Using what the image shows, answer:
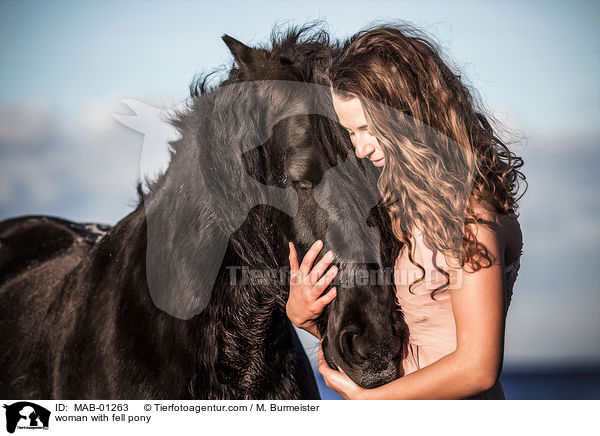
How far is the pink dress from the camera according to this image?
3.23 feet

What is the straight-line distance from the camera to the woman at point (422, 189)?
3.13ft

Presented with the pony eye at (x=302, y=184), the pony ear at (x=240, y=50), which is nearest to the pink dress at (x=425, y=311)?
the pony eye at (x=302, y=184)

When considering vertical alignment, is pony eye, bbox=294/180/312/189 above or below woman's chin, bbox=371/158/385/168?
below

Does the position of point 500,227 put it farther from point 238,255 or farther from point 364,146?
point 238,255

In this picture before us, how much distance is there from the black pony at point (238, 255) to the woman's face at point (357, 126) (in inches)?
1.1

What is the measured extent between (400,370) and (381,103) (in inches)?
21.7

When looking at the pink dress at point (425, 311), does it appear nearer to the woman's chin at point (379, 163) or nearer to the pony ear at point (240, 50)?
the woman's chin at point (379, 163)

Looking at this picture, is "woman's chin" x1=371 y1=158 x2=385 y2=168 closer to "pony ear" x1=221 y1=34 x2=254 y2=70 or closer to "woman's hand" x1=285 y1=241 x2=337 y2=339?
"woman's hand" x1=285 y1=241 x2=337 y2=339

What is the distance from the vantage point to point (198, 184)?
1146 millimetres
